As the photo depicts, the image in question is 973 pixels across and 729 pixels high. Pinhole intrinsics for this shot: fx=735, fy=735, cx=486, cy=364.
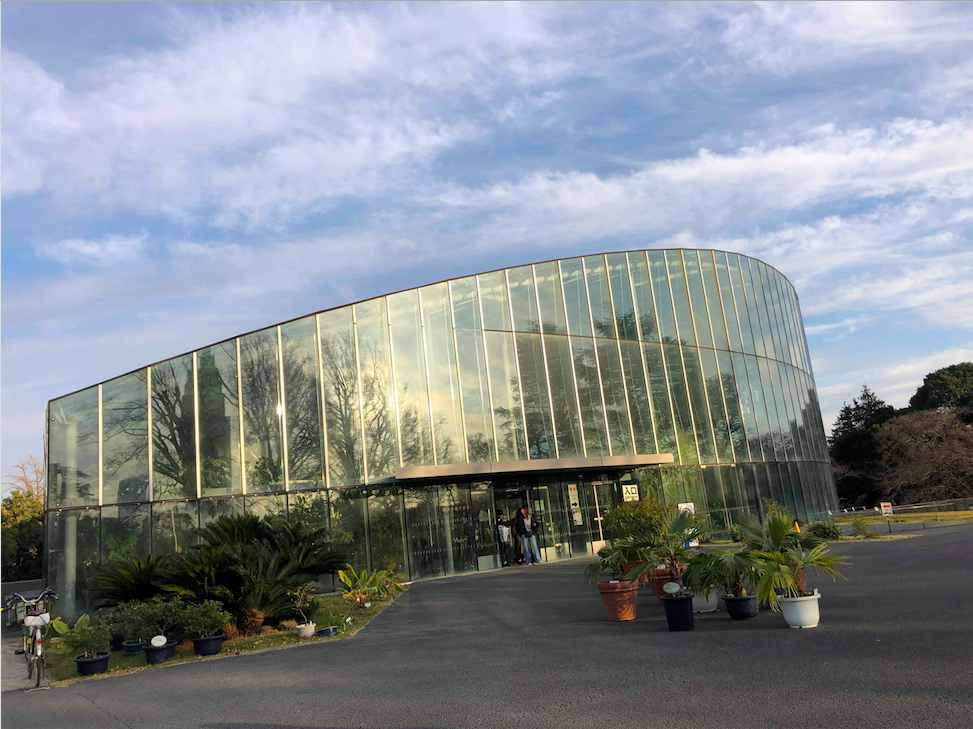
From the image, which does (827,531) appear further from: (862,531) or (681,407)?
(681,407)

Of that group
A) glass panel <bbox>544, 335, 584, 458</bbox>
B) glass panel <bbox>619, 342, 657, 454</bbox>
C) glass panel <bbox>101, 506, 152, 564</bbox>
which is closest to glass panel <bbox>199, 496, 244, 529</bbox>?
glass panel <bbox>101, 506, 152, 564</bbox>

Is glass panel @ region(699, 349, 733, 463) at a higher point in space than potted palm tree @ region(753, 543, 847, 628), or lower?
higher

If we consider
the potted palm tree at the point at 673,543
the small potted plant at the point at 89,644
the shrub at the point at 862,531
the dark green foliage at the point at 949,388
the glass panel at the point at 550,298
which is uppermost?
the glass panel at the point at 550,298

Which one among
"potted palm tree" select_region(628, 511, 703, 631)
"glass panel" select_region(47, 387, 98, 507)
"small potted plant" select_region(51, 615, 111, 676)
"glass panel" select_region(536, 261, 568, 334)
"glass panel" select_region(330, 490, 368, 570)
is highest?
"glass panel" select_region(536, 261, 568, 334)

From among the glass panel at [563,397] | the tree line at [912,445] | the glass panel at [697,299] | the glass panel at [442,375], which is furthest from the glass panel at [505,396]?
the tree line at [912,445]

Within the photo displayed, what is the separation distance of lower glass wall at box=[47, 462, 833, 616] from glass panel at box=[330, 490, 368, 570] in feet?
0.10

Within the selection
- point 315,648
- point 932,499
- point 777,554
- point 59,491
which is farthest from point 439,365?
point 932,499

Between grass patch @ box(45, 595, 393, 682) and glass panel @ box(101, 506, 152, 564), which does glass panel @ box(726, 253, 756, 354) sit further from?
glass panel @ box(101, 506, 152, 564)

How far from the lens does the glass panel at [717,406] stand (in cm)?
2969

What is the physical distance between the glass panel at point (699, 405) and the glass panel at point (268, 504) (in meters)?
16.4

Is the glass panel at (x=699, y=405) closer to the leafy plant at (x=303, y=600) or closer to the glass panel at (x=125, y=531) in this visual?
the leafy plant at (x=303, y=600)

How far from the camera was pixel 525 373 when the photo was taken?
2556 centimetres

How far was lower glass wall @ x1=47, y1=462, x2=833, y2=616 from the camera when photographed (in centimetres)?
1920

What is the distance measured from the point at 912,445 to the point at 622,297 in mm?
29027
